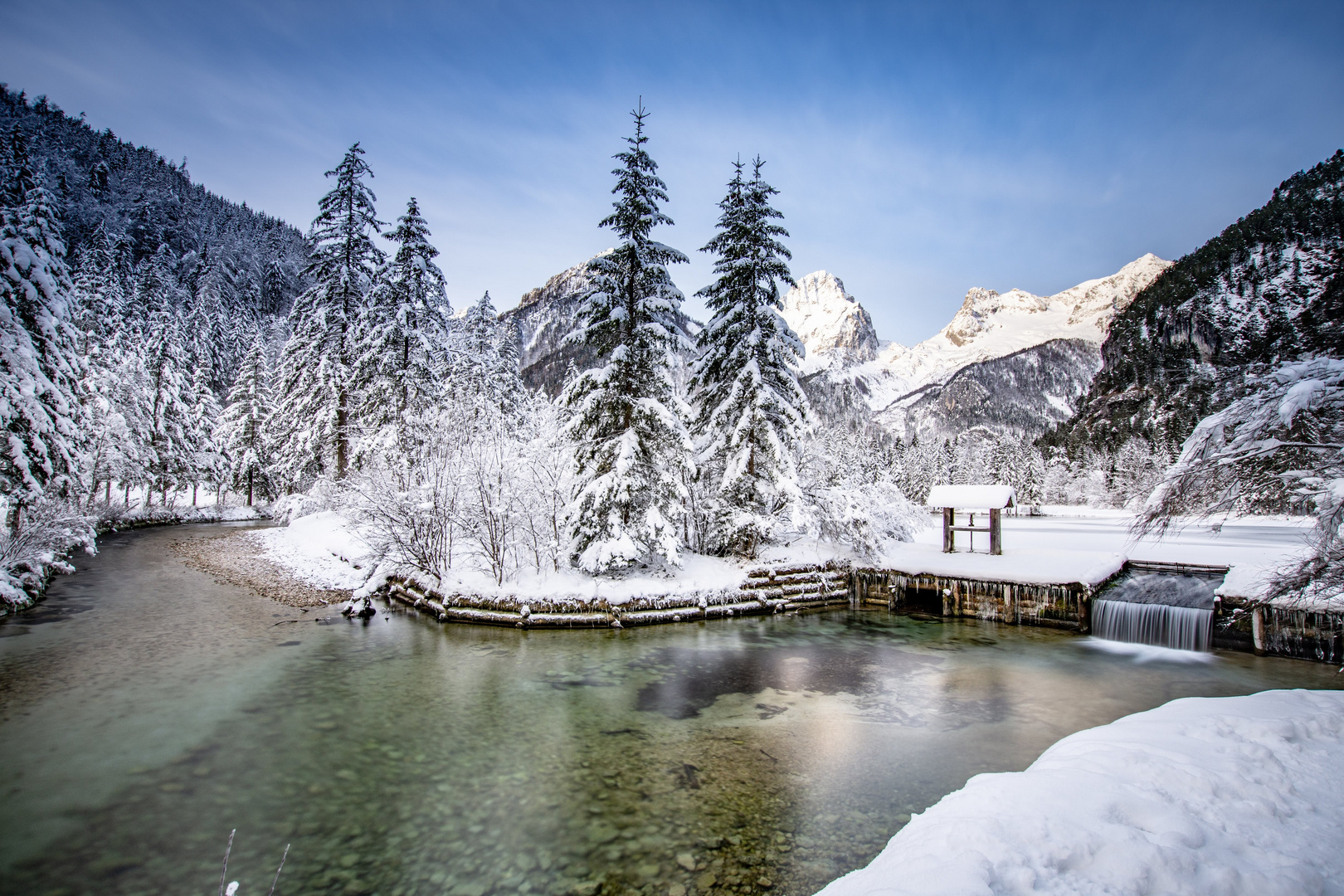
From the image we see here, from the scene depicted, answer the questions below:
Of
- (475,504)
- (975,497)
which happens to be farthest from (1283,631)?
(475,504)

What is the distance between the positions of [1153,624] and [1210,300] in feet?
463

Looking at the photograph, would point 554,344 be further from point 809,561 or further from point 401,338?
point 809,561

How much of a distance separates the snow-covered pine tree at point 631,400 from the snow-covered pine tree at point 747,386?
93.8 inches

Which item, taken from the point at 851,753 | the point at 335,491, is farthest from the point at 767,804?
the point at 335,491

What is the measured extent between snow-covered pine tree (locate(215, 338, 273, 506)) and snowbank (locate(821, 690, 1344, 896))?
49433 millimetres

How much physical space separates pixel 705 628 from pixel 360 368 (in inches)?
790

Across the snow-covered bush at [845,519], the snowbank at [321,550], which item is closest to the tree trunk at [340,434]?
the snowbank at [321,550]

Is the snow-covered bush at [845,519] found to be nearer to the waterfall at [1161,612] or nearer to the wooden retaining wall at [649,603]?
the wooden retaining wall at [649,603]

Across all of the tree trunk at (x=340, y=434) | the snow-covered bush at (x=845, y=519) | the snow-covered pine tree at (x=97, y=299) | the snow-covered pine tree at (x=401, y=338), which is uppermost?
the snow-covered pine tree at (x=97, y=299)

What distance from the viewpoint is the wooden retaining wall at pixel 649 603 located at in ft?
57.0

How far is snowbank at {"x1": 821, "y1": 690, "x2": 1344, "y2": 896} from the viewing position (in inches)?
151

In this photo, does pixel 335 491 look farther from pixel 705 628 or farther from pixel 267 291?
pixel 267 291

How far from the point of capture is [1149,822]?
177 inches

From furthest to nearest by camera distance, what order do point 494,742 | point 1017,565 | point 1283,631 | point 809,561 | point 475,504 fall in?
point 809,561 → point 1017,565 → point 475,504 → point 1283,631 → point 494,742
